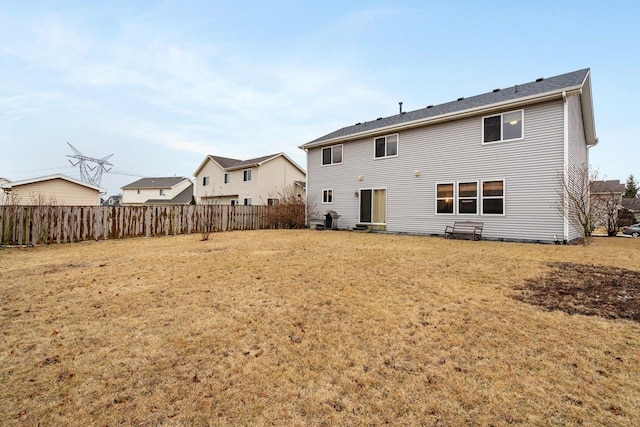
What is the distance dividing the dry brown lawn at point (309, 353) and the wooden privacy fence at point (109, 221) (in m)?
6.48

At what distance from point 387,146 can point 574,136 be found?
24.2 feet

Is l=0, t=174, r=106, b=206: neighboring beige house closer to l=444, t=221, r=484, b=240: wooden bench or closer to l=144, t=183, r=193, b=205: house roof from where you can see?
l=144, t=183, r=193, b=205: house roof

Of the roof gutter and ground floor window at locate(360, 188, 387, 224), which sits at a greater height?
the roof gutter

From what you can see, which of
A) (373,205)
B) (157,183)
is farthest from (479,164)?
(157,183)

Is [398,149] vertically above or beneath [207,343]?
above

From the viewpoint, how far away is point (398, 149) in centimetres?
1377

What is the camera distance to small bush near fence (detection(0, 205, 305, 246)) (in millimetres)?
10008

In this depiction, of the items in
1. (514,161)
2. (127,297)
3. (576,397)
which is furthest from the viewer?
(514,161)

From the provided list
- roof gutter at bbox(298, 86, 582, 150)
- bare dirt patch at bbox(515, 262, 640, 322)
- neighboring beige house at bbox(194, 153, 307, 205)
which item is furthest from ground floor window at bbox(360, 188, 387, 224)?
neighboring beige house at bbox(194, 153, 307, 205)

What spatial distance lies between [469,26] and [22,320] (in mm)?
18139

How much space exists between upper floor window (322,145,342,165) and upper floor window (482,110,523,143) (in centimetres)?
740

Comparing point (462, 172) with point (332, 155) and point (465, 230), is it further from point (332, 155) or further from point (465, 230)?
point (332, 155)

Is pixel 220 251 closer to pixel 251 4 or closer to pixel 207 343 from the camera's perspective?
pixel 207 343

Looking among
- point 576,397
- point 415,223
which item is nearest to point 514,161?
point 415,223
